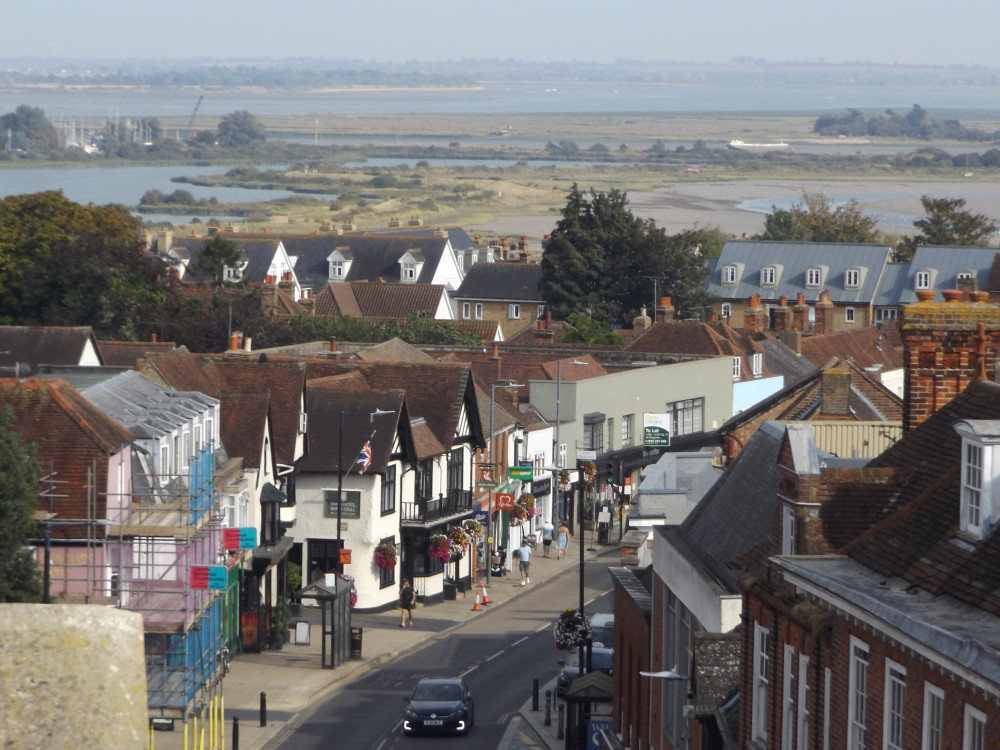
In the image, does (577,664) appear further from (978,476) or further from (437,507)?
(978,476)

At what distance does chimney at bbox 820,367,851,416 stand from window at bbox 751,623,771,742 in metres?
21.9

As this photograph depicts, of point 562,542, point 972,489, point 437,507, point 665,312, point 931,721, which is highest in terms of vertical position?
point 972,489

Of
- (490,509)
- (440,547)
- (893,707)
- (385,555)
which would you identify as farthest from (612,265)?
(893,707)

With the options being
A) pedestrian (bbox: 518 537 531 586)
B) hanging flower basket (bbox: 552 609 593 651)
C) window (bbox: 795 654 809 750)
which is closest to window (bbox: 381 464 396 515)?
pedestrian (bbox: 518 537 531 586)

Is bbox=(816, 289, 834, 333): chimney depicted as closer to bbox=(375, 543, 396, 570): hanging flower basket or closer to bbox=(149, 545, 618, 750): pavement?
bbox=(149, 545, 618, 750): pavement

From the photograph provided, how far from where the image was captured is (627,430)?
75.2 m

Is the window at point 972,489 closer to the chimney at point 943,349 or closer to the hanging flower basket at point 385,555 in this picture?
the chimney at point 943,349

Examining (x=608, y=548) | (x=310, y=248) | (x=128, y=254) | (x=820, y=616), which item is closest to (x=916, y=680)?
(x=820, y=616)

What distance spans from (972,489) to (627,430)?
60251 millimetres

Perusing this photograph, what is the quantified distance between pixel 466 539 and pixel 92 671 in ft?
157

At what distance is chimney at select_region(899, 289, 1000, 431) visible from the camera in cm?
2056

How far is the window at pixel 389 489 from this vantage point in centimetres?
5225

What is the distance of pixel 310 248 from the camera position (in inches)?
5866

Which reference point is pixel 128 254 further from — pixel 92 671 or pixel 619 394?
pixel 92 671
